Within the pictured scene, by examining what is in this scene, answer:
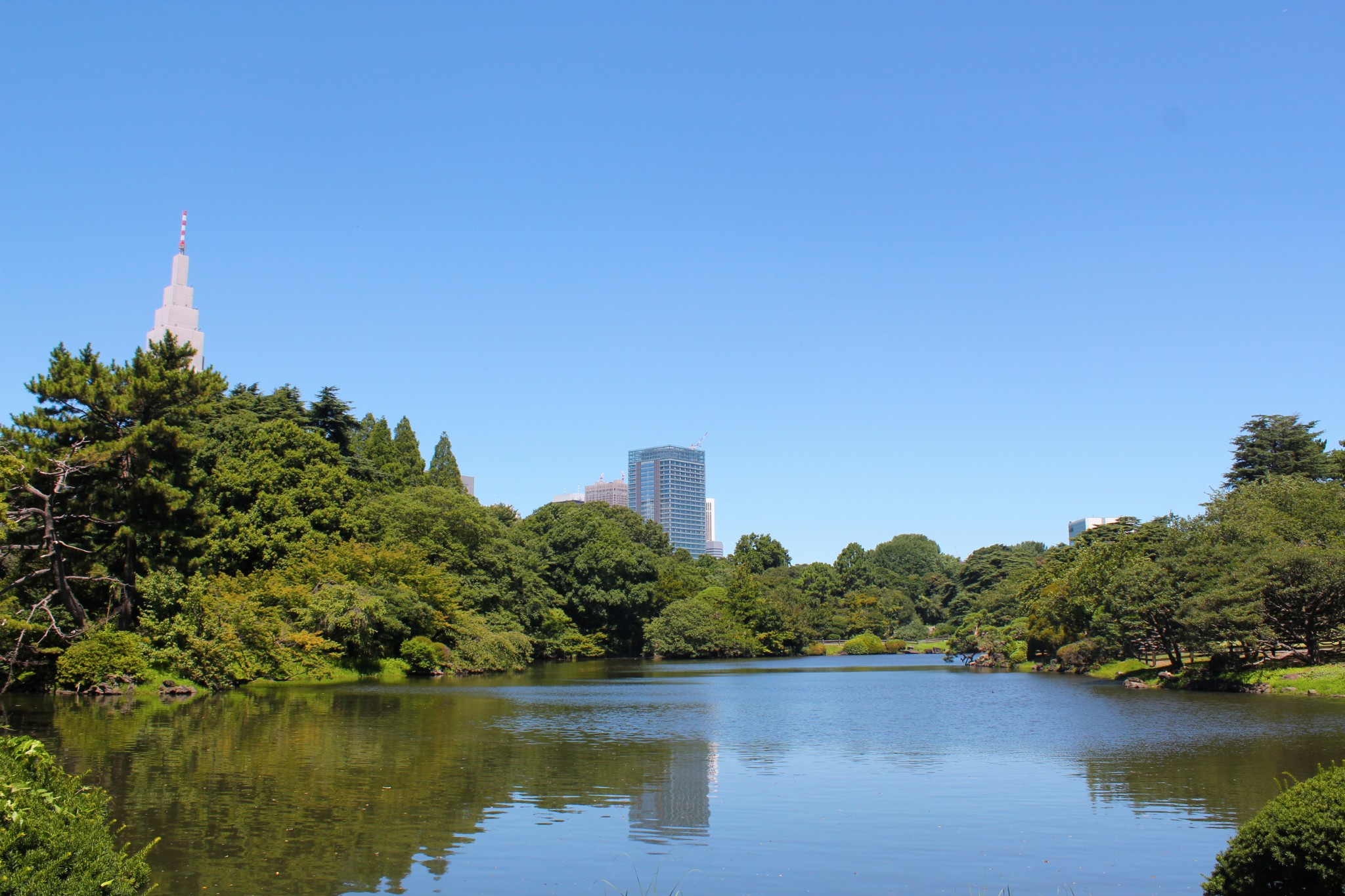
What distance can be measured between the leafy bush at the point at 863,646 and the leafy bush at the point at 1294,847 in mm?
86179

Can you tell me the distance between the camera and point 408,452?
79.8 meters

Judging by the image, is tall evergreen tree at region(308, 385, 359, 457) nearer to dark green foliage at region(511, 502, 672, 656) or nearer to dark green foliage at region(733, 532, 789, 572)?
dark green foliage at region(511, 502, 672, 656)

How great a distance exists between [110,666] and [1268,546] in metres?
45.0

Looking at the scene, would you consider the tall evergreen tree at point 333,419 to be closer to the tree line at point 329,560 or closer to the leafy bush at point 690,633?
the tree line at point 329,560

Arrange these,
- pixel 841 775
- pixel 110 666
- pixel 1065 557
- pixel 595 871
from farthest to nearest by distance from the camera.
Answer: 1. pixel 1065 557
2. pixel 110 666
3. pixel 841 775
4. pixel 595 871

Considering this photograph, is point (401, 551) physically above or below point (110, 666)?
above

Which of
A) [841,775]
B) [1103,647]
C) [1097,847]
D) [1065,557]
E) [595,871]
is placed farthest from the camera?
[1065,557]

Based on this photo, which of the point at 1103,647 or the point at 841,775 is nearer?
the point at 841,775

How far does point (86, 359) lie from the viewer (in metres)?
34.9

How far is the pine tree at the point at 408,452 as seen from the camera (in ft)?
250

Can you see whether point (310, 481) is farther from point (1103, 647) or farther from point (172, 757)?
point (1103, 647)

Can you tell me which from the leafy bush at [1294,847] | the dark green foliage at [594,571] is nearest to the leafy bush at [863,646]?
the dark green foliage at [594,571]

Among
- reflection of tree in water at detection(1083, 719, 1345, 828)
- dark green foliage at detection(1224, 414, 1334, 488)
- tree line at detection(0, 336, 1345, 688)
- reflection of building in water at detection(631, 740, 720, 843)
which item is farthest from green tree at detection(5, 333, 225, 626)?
dark green foliage at detection(1224, 414, 1334, 488)

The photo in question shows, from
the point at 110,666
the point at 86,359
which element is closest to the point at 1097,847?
the point at 110,666
